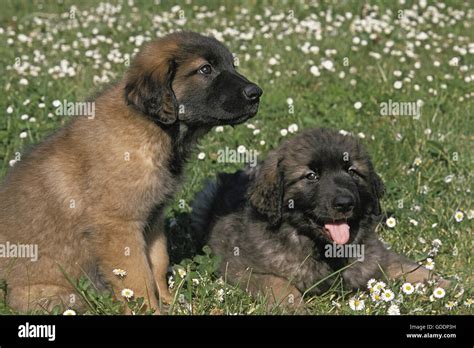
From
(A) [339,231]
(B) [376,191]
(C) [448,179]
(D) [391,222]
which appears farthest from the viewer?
(C) [448,179]

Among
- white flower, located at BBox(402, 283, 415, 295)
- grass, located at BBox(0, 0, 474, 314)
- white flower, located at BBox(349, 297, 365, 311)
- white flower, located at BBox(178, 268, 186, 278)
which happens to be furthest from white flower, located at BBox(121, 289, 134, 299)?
white flower, located at BBox(402, 283, 415, 295)

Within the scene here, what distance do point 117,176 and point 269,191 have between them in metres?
1.06

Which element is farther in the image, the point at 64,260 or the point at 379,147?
the point at 379,147

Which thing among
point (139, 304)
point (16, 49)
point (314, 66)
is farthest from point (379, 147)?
point (16, 49)

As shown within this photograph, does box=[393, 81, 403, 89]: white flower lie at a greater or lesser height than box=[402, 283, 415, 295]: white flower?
greater

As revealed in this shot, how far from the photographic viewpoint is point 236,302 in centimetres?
487

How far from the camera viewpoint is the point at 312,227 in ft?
16.6

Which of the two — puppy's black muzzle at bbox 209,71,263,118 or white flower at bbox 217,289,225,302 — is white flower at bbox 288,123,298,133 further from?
white flower at bbox 217,289,225,302

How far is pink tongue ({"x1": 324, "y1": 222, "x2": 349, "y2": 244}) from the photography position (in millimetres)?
4973

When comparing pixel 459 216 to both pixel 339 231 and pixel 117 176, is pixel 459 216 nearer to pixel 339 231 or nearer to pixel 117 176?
pixel 339 231

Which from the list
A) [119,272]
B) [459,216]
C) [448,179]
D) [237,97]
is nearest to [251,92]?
[237,97]

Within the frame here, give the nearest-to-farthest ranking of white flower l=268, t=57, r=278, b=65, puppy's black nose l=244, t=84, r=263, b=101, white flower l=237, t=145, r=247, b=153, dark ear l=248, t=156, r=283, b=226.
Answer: puppy's black nose l=244, t=84, r=263, b=101 < dark ear l=248, t=156, r=283, b=226 < white flower l=237, t=145, r=247, b=153 < white flower l=268, t=57, r=278, b=65

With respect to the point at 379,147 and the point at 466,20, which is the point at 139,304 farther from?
the point at 466,20
